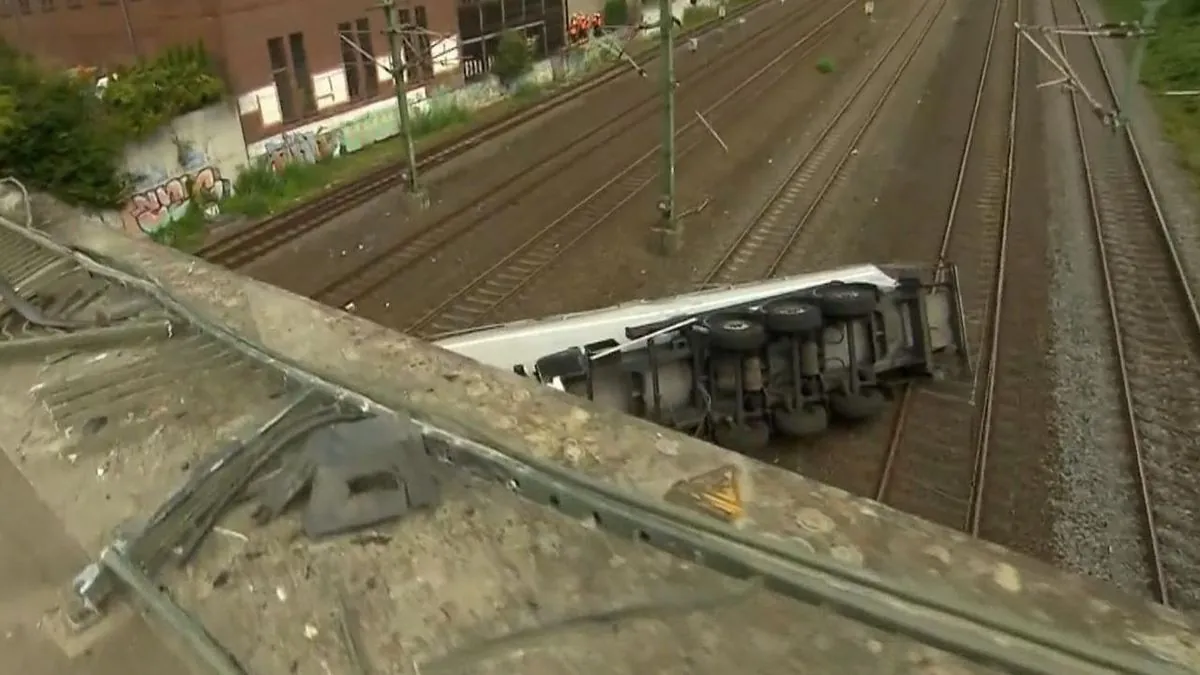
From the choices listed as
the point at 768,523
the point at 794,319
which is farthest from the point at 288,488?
the point at 794,319

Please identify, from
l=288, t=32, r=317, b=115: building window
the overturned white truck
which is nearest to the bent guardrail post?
the overturned white truck

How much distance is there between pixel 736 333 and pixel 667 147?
20.9 feet

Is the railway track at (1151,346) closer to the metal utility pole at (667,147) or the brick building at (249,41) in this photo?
the metal utility pole at (667,147)

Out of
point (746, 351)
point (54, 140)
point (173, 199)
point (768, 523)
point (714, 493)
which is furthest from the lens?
point (173, 199)

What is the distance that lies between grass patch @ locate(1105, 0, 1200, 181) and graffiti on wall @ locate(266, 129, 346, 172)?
1870cm

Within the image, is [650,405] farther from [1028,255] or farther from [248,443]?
[1028,255]

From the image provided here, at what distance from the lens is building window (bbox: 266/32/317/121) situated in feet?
66.9

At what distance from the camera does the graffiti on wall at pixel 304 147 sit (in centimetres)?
2022

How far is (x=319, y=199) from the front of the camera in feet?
59.8

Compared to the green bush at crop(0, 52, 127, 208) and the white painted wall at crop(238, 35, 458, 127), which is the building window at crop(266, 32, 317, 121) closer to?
the white painted wall at crop(238, 35, 458, 127)

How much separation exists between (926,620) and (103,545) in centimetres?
A: 218

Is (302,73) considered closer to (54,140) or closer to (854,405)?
(54,140)

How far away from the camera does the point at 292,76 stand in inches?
819

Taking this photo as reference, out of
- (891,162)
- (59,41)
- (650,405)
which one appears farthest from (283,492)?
(59,41)
